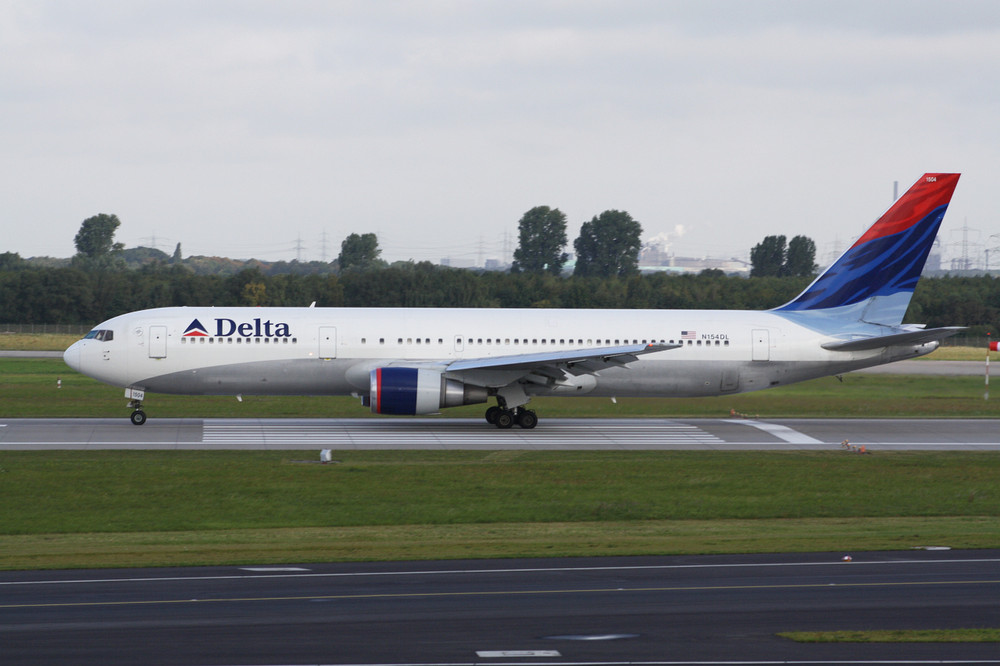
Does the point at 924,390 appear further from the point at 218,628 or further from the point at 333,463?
the point at 218,628

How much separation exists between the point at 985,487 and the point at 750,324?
1250 centimetres

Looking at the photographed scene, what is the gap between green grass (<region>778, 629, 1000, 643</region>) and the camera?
1338cm

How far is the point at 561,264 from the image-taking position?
151000mm

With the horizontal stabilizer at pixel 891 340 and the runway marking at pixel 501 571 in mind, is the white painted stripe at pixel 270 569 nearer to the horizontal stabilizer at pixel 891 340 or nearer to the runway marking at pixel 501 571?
the runway marking at pixel 501 571

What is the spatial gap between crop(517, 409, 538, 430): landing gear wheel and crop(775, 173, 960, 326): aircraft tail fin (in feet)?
39.9

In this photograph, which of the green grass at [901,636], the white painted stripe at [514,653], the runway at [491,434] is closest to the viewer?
the white painted stripe at [514,653]

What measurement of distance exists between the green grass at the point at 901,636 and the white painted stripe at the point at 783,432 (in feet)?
67.3

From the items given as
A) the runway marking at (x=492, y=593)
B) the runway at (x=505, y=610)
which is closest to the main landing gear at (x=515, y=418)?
the runway at (x=505, y=610)

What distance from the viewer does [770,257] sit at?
14575 cm

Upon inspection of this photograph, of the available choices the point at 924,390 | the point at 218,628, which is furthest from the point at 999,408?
the point at 218,628

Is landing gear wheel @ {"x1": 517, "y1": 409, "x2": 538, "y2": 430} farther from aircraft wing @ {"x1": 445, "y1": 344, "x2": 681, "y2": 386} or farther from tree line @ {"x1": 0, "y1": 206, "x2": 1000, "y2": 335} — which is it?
tree line @ {"x1": 0, "y1": 206, "x2": 1000, "y2": 335}

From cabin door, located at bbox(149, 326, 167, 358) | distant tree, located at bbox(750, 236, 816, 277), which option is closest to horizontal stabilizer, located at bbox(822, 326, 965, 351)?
cabin door, located at bbox(149, 326, 167, 358)

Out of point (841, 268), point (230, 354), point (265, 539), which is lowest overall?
point (265, 539)

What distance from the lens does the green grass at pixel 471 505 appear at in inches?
774
